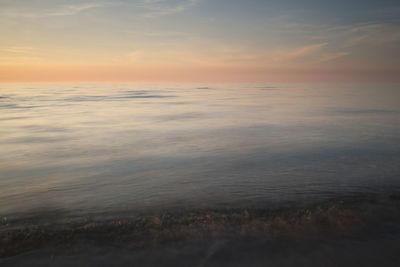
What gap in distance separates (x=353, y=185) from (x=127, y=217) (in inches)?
196

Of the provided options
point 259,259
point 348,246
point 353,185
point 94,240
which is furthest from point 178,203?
point 353,185

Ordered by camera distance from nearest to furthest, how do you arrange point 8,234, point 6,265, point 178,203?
1. point 6,265
2. point 8,234
3. point 178,203

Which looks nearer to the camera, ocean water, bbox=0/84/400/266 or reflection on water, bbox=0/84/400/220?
ocean water, bbox=0/84/400/266

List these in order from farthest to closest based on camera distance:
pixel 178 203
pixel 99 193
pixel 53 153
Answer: pixel 53 153 < pixel 99 193 < pixel 178 203

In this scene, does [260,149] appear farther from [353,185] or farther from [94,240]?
[94,240]

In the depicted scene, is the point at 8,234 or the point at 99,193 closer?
the point at 8,234

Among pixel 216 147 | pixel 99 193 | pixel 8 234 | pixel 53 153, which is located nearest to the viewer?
pixel 8 234

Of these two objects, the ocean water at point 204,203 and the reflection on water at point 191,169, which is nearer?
the ocean water at point 204,203

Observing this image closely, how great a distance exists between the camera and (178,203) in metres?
4.51

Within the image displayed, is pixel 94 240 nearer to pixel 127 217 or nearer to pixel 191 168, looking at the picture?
pixel 127 217

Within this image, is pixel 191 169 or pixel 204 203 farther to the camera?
pixel 191 169

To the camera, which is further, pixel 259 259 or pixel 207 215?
pixel 207 215

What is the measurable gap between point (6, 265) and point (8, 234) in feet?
2.49

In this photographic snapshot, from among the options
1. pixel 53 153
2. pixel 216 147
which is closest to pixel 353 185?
pixel 216 147
